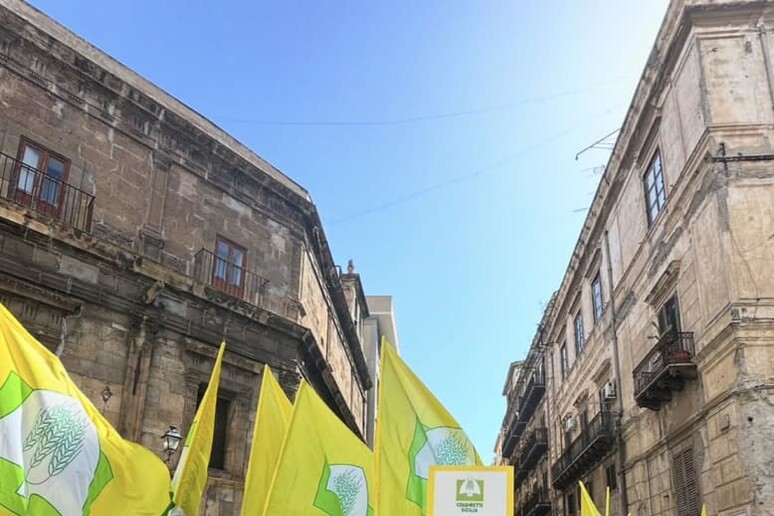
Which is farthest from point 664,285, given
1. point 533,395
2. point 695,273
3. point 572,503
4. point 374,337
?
point 374,337

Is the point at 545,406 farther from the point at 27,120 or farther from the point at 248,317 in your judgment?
the point at 27,120

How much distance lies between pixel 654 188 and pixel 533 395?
19652mm

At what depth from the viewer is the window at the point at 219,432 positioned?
15430mm

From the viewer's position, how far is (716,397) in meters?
13.3

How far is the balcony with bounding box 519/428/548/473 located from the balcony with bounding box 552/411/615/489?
4.12m

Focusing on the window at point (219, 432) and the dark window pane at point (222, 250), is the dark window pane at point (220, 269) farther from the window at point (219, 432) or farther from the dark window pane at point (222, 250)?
the window at point (219, 432)

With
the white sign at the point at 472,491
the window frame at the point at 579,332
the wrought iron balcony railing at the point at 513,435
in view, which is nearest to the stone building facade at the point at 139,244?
the white sign at the point at 472,491

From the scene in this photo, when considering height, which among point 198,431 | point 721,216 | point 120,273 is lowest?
point 198,431

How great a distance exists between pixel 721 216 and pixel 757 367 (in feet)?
8.30

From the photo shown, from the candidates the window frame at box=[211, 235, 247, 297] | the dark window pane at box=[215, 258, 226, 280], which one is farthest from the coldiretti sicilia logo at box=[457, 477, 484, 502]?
the dark window pane at box=[215, 258, 226, 280]

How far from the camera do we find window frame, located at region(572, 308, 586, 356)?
25.1 m

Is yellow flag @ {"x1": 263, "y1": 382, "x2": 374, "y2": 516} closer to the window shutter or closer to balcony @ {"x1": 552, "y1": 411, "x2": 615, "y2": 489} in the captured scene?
the window shutter

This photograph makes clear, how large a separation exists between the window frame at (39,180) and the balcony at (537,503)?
23827mm

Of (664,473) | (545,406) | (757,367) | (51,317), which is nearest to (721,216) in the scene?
(757,367)
